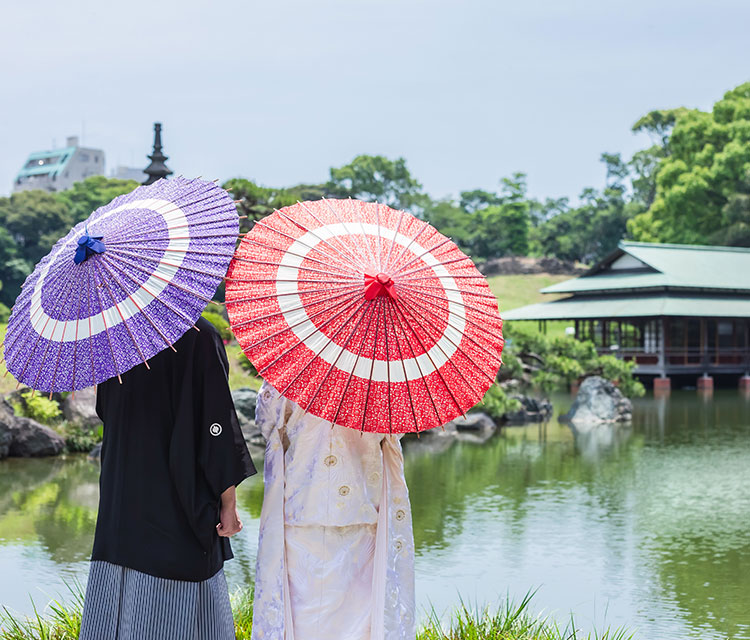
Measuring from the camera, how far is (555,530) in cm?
684

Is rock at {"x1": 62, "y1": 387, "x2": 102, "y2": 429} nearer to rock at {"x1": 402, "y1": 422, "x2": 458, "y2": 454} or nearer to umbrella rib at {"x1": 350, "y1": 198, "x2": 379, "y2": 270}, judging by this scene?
rock at {"x1": 402, "y1": 422, "x2": 458, "y2": 454}

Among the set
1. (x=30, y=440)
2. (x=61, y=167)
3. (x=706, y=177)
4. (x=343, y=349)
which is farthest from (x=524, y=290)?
(x=61, y=167)

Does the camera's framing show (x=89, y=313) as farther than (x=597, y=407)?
No

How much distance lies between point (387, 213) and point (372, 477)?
0.80m

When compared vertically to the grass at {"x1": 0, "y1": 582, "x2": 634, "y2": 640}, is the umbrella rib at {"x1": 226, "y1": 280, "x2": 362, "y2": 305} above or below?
above

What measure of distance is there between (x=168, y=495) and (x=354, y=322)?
668mm

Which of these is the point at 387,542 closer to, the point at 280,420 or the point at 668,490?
the point at 280,420

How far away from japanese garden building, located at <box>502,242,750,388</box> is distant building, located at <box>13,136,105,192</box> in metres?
55.6

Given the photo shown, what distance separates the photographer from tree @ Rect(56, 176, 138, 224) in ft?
141

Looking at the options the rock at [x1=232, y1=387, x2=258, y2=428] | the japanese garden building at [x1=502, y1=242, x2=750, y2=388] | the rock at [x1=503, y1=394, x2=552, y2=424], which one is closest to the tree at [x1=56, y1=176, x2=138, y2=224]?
the japanese garden building at [x1=502, y1=242, x2=750, y2=388]

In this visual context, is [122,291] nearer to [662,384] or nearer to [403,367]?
[403,367]

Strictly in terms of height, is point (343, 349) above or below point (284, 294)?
below

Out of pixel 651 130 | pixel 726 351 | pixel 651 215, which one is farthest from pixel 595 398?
pixel 651 130

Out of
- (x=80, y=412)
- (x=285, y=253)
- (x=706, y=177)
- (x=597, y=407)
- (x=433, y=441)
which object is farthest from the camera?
(x=706, y=177)
